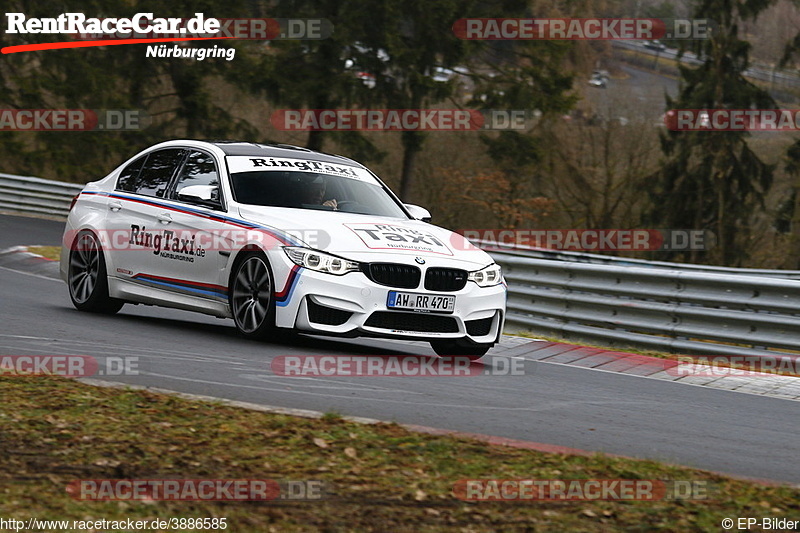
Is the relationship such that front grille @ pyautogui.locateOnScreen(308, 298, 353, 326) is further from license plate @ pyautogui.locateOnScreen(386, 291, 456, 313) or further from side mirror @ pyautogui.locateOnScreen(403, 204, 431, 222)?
side mirror @ pyautogui.locateOnScreen(403, 204, 431, 222)

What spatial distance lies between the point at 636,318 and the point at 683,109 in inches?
1015

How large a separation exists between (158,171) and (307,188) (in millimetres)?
1692

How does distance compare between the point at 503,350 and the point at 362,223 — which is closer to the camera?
the point at 362,223

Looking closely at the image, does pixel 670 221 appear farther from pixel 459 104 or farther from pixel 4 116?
pixel 4 116

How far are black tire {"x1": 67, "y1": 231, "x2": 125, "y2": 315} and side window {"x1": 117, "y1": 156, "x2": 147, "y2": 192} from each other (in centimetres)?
58

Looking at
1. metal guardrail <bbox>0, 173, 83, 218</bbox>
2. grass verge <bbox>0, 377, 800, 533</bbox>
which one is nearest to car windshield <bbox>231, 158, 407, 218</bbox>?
grass verge <bbox>0, 377, 800, 533</bbox>

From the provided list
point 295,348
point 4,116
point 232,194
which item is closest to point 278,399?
point 295,348

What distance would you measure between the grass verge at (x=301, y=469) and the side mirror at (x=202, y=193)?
3.42m

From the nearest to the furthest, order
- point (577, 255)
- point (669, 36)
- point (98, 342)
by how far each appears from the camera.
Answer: point (98, 342) → point (577, 255) → point (669, 36)

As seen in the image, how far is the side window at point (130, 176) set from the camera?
11.7m

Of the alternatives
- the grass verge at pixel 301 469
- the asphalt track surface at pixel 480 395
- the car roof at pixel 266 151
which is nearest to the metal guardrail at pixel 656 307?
the asphalt track surface at pixel 480 395

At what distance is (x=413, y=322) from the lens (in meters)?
9.56

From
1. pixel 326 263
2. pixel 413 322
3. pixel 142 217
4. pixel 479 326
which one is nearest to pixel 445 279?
pixel 413 322

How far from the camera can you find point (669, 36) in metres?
35.0
